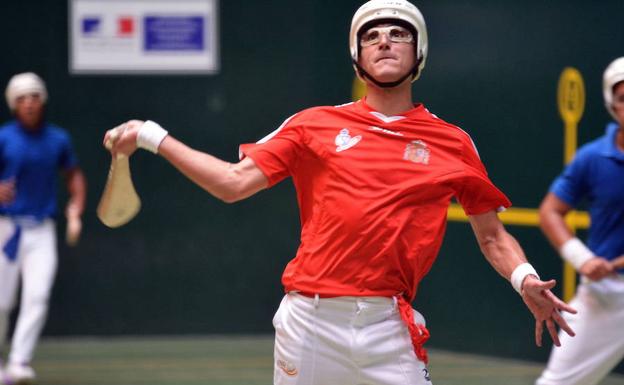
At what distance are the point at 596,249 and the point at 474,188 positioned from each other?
219 centimetres

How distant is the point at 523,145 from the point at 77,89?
12.2 feet

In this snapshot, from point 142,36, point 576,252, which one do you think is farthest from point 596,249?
point 142,36

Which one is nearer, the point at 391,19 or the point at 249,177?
the point at 249,177

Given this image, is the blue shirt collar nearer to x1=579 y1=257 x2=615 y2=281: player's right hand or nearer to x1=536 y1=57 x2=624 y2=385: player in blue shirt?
x1=536 y1=57 x2=624 y2=385: player in blue shirt

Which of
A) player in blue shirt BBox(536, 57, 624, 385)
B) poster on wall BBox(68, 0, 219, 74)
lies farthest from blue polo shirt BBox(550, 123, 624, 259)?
poster on wall BBox(68, 0, 219, 74)

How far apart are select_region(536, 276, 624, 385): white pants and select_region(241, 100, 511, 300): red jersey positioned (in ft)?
5.87

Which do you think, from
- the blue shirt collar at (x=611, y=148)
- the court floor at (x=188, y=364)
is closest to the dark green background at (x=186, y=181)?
the court floor at (x=188, y=364)

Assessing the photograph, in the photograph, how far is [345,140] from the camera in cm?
408

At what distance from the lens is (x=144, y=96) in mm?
10219

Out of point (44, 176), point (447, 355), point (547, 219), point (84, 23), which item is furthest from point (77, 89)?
point (547, 219)

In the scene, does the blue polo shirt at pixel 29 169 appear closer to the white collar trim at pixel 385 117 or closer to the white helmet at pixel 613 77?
the white helmet at pixel 613 77

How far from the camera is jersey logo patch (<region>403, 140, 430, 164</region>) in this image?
408 cm

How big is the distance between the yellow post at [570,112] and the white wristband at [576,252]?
7.92 ft

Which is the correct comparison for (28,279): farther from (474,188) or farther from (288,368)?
(474,188)
